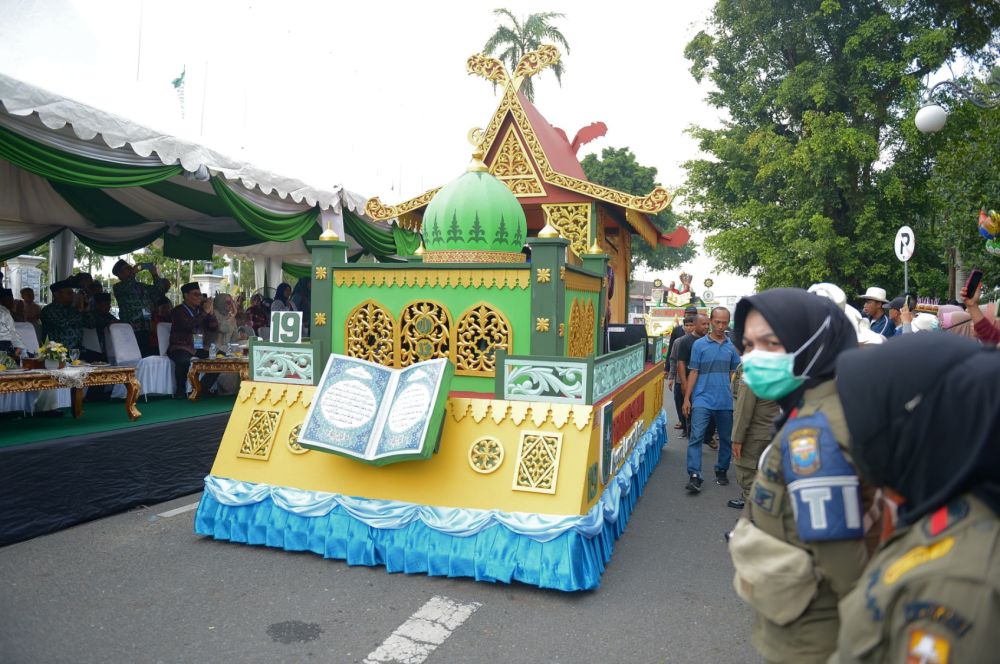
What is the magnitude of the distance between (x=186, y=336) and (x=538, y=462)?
19.9ft

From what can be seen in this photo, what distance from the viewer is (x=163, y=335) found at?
8344mm

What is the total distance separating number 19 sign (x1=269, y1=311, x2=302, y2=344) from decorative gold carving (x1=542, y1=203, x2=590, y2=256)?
153 inches

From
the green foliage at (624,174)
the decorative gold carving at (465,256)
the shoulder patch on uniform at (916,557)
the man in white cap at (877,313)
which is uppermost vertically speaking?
the green foliage at (624,174)

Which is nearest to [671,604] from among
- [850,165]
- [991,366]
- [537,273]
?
[537,273]

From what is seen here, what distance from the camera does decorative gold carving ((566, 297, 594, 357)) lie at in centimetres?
481

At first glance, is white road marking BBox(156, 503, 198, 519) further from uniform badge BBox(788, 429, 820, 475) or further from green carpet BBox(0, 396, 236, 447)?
uniform badge BBox(788, 429, 820, 475)

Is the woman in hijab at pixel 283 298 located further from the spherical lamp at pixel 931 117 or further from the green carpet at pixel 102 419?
the spherical lamp at pixel 931 117

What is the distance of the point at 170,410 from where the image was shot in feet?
22.2

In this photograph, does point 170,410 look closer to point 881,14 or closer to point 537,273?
point 537,273

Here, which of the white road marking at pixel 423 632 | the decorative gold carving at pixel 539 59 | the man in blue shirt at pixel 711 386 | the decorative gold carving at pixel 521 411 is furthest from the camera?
the decorative gold carving at pixel 539 59

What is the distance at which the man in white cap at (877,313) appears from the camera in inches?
294

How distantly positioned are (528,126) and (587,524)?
5.32m

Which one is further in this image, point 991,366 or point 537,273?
point 537,273

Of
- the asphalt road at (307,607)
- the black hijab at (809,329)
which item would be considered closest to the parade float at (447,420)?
the asphalt road at (307,607)
